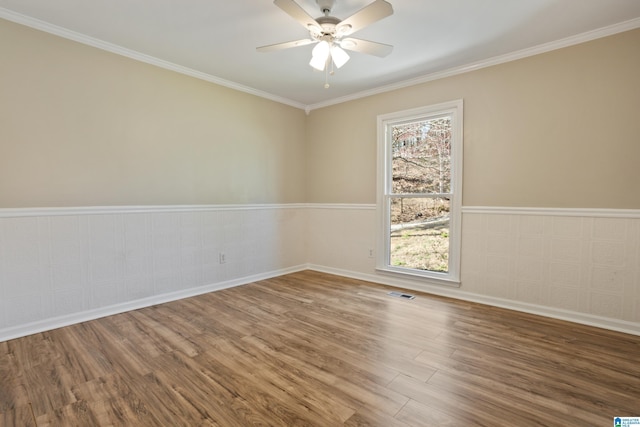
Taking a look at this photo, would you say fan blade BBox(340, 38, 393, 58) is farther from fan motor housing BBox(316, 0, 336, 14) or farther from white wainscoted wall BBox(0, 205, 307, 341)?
white wainscoted wall BBox(0, 205, 307, 341)

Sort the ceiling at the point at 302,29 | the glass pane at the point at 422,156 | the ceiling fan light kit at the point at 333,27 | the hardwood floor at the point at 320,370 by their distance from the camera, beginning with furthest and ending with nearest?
the glass pane at the point at 422,156, the ceiling at the point at 302,29, the ceiling fan light kit at the point at 333,27, the hardwood floor at the point at 320,370

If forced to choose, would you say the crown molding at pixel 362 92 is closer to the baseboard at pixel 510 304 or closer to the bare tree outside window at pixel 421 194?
the bare tree outside window at pixel 421 194

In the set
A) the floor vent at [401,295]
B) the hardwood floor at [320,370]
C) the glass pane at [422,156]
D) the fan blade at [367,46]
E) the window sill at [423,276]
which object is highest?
the fan blade at [367,46]

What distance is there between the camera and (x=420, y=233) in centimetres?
391

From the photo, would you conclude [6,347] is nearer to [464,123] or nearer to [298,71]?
[298,71]

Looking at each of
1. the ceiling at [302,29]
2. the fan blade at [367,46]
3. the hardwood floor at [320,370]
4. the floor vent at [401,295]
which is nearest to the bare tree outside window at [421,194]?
the floor vent at [401,295]

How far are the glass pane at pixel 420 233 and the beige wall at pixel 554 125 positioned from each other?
1.35 ft

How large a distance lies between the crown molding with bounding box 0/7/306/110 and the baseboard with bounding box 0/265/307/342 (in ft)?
8.10

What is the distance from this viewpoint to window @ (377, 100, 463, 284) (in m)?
3.57

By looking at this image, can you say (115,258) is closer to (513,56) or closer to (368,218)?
(368,218)

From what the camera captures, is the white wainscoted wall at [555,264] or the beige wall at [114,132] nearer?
the beige wall at [114,132]

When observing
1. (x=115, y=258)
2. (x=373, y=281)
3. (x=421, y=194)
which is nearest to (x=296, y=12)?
(x=421, y=194)

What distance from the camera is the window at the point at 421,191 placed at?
357 cm

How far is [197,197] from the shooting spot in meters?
3.68
